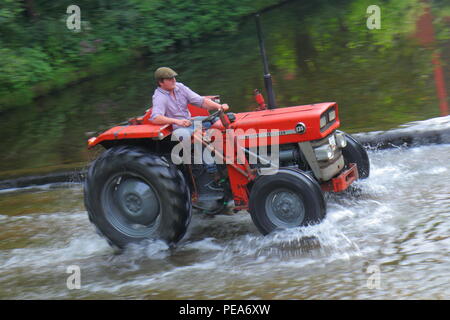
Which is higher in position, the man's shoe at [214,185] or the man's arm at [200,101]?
the man's arm at [200,101]

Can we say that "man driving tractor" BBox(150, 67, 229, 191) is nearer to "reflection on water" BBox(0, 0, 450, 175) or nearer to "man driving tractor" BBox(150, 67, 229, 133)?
"man driving tractor" BBox(150, 67, 229, 133)

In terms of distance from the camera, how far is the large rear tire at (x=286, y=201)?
17.3 feet

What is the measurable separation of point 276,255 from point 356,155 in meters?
1.82

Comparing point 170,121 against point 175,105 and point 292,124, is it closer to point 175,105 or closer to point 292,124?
point 175,105

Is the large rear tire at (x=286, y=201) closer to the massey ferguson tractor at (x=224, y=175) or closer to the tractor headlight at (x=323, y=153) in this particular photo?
the massey ferguson tractor at (x=224, y=175)

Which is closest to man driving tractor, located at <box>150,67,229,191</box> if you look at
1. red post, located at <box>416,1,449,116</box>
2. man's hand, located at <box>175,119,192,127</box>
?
man's hand, located at <box>175,119,192,127</box>

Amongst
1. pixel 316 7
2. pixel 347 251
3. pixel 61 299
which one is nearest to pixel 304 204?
pixel 347 251

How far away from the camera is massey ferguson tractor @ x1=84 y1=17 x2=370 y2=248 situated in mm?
5438

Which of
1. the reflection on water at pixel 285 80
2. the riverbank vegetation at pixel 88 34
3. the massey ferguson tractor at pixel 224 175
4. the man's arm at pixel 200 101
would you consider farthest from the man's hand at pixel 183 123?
the riverbank vegetation at pixel 88 34

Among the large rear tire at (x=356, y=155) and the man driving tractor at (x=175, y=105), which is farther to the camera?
the large rear tire at (x=356, y=155)

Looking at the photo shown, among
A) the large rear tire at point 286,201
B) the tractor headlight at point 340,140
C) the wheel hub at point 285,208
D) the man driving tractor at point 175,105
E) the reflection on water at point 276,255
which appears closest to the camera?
the reflection on water at point 276,255

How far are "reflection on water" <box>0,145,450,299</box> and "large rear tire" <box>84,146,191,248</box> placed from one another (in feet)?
0.60

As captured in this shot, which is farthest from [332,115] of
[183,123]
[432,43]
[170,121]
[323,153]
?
[432,43]

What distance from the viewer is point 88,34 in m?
14.6
